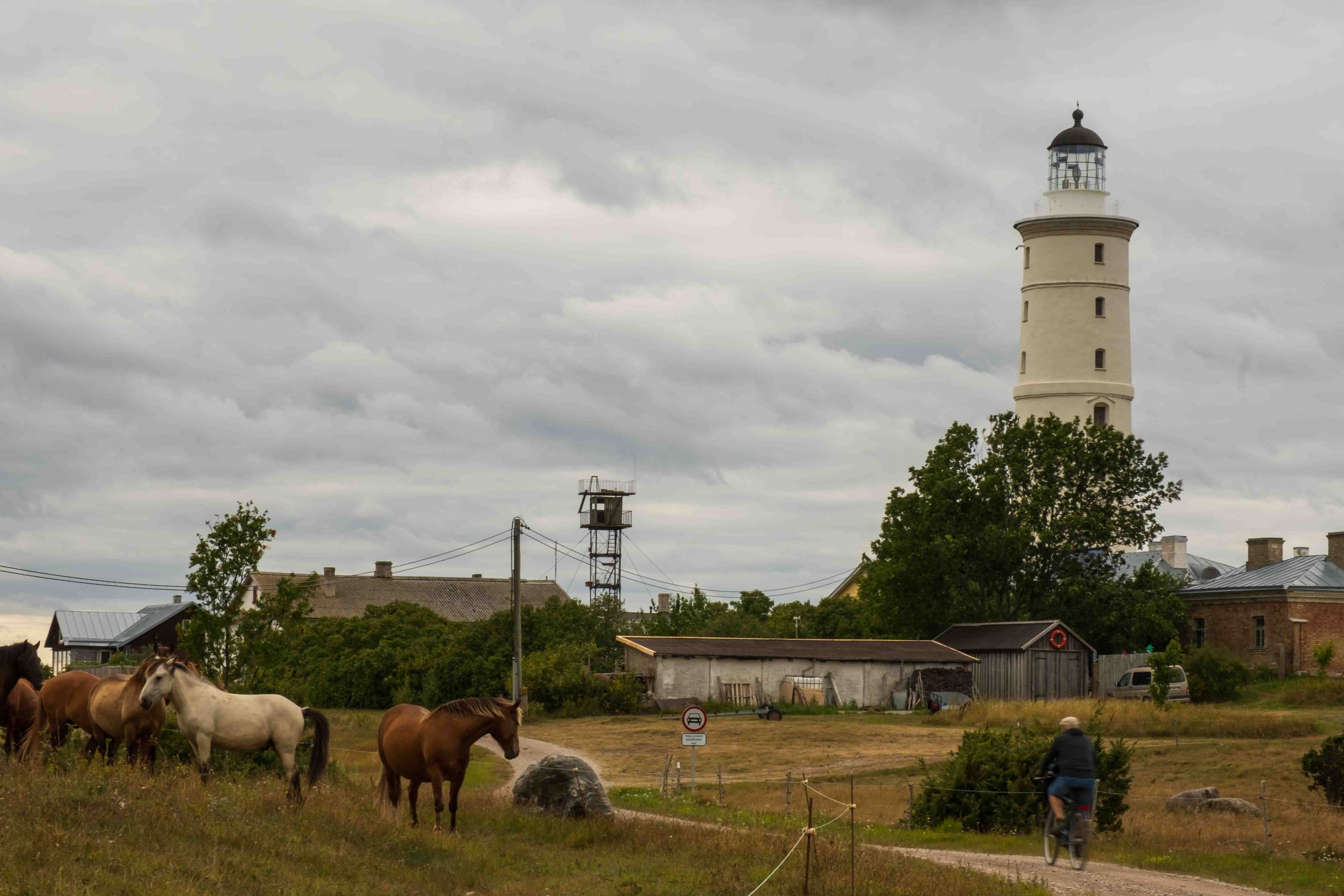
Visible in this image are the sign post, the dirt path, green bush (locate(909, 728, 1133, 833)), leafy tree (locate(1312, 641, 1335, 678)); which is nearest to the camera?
the dirt path

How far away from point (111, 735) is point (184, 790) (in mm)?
2881

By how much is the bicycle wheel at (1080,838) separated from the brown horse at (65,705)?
1230cm

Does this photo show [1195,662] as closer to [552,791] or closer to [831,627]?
[831,627]

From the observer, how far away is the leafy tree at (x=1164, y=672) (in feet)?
164

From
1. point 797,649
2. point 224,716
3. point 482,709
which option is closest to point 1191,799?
point 482,709

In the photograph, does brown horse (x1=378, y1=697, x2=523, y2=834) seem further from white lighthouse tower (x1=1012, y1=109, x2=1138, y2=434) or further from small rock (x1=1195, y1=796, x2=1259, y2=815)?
white lighthouse tower (x1=1012, y1=109, x2=1138, y2=434)

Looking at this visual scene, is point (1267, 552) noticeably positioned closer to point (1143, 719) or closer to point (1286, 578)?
point (1286, 578)

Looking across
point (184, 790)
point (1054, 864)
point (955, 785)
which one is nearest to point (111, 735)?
point (184, 790)

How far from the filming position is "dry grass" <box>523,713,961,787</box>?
37562 mm

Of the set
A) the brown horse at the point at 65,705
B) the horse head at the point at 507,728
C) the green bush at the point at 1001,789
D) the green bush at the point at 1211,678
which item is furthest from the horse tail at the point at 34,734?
the green bush at the point at 1211,678

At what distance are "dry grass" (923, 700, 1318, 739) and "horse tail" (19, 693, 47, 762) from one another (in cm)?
Answer: 2902

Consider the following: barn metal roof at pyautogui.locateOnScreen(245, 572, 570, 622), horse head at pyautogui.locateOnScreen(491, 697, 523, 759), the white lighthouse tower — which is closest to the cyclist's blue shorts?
horse head at pyautogui.locateOnScreen(491, 697, 523, 759)

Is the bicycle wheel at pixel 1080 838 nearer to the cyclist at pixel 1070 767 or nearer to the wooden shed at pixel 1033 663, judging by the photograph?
the cyclist at pixel 1070 767

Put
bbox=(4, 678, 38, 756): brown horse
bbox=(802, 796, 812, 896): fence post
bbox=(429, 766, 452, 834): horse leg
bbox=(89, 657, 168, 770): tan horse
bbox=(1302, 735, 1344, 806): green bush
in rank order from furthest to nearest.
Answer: bbox=(1302, 735, 1344, 806): green bush → bbox=(4, 678, 38, 756): brown horse → bbox=(429, 766, 452, 834): horse leg → bbox=(89, 657, 168, 770): tan horse → bbox=(802, 796, 812, 896): fence post
